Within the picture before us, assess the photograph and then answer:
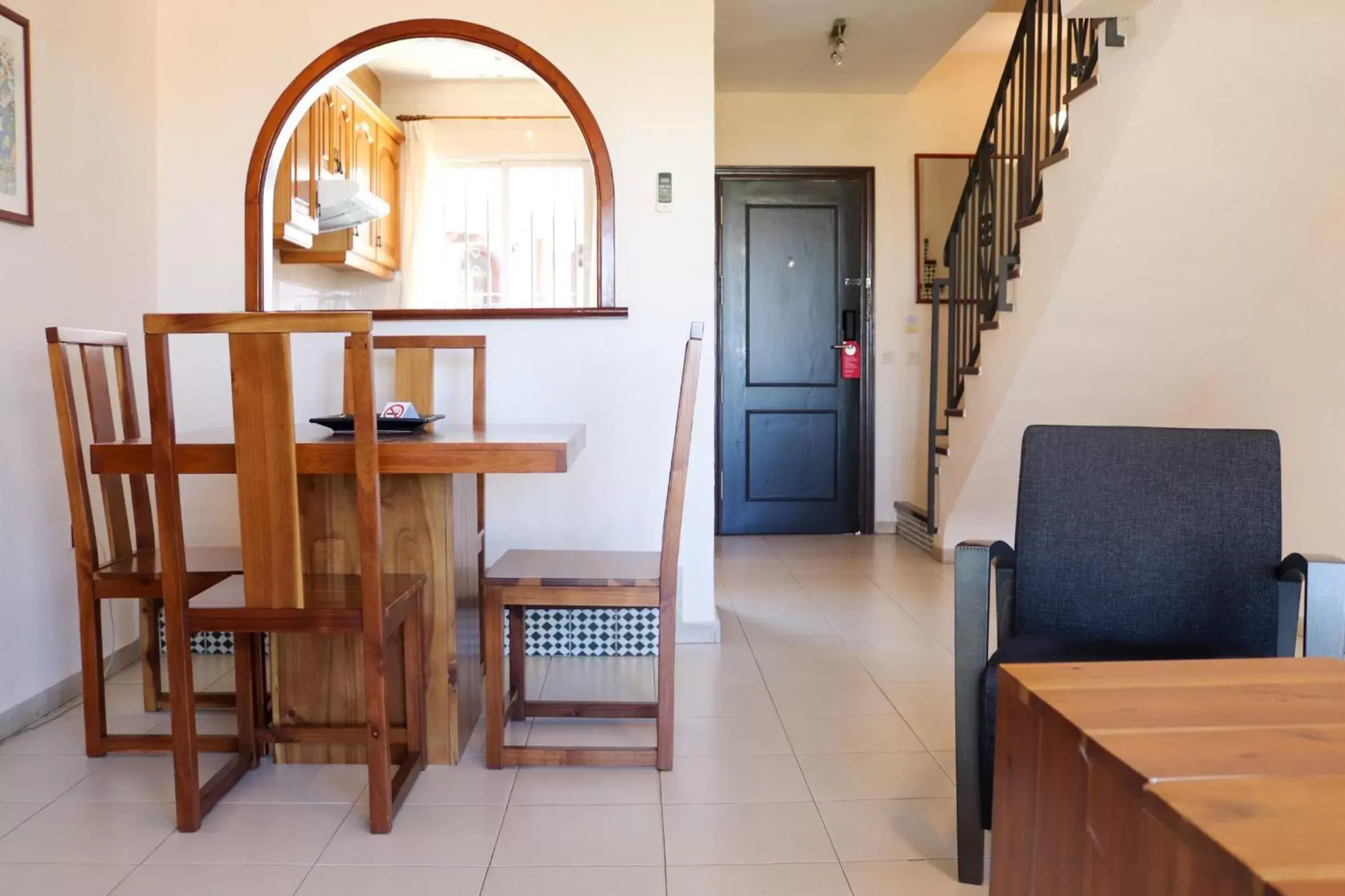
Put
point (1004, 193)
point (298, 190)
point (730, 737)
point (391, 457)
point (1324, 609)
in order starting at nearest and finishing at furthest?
point (1324, 609), point (391, 457), point (730, 737), point (1004, 193), point (298, 190)

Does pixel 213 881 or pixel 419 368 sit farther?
pixel 419 368

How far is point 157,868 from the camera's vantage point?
1.81m

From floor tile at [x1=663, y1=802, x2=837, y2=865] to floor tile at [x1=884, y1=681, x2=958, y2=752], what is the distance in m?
0.53

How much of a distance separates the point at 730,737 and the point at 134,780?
4.67ft

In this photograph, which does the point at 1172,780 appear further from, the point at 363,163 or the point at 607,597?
the point at 363,163

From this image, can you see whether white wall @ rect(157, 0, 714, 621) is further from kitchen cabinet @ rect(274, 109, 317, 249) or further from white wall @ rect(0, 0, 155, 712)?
kitchen cabinet @ rect(274, 109, 317, 249)

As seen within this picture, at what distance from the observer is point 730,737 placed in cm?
249

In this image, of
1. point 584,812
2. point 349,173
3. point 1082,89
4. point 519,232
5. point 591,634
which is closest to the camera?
point 584,812

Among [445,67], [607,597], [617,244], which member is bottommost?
[607,597]

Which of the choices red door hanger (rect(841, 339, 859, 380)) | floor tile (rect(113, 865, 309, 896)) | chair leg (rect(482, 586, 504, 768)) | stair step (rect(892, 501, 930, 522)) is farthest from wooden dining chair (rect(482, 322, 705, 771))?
red door hanger (rect(841, 339, 859, 380))

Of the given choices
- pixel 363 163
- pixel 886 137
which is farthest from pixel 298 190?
pixel 886 137

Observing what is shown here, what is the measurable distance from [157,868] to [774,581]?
9.81 feet

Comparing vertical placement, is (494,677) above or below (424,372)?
below

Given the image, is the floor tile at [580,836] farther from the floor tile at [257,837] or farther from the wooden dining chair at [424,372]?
the wooden dining chair at [424,372]
